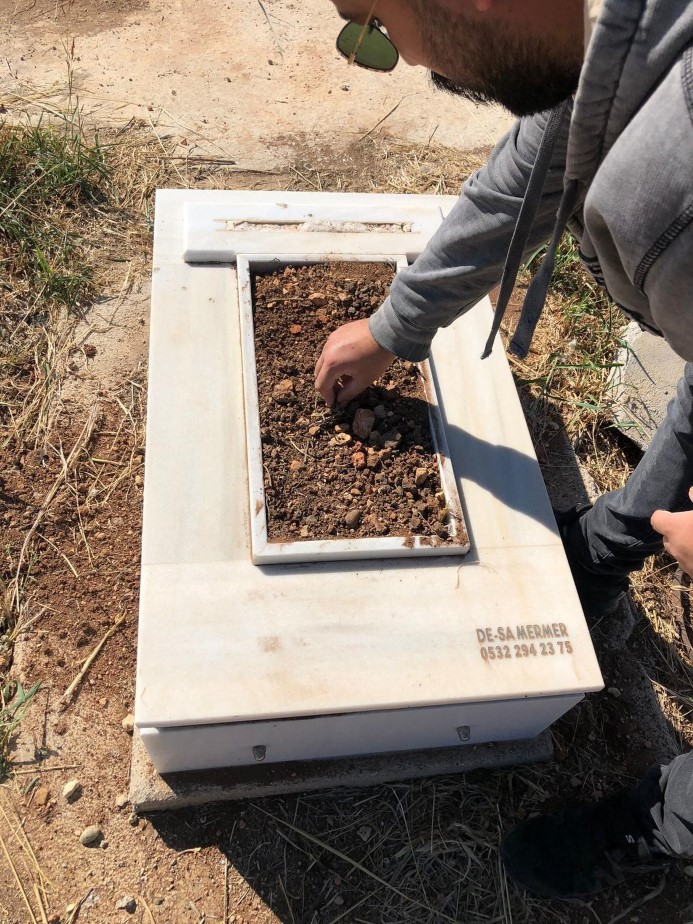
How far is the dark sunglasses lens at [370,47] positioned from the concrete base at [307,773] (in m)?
1.71

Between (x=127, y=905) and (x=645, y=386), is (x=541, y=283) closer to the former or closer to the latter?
(x=645, y=386)

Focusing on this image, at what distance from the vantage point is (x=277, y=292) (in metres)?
2.13

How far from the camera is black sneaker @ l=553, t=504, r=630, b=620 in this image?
7.32ft

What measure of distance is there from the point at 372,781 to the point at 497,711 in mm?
457

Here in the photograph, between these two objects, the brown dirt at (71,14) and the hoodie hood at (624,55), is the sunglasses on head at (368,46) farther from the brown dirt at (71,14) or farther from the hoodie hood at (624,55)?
the brown dirt at (71,14)

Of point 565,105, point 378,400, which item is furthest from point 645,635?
point 565,105

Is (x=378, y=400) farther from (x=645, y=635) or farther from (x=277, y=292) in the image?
(x=645, y=635)

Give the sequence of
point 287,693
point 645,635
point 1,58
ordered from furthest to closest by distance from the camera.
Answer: point 1,58
point 645,635
point 287,693

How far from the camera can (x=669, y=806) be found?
1794 mm

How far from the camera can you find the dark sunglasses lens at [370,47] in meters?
1.32

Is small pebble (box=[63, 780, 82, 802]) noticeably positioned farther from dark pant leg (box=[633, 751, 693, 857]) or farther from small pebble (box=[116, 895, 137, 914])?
dark pant leg (box=[633, 751, 693, 857])

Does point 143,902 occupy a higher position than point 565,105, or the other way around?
point 565,105

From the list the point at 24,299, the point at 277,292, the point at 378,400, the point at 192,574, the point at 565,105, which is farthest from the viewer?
the point at 24,299

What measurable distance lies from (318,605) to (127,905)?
95 cm
